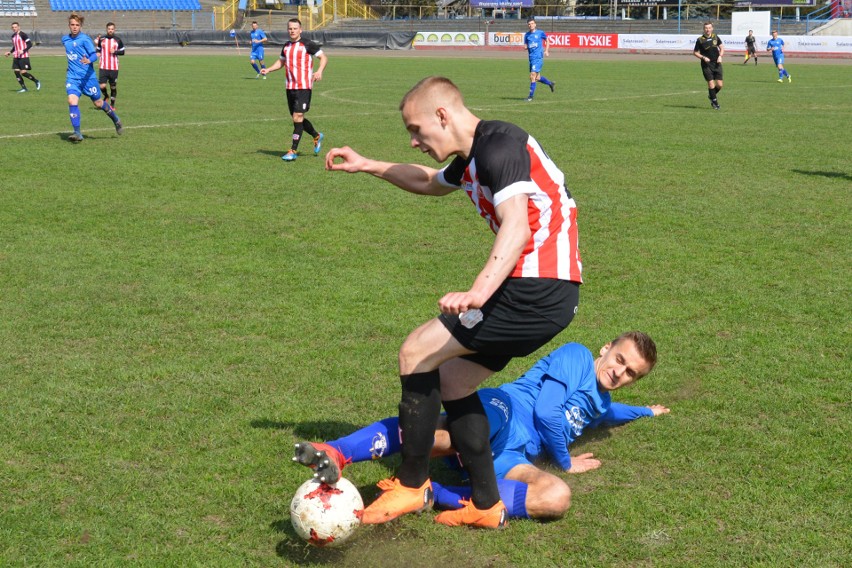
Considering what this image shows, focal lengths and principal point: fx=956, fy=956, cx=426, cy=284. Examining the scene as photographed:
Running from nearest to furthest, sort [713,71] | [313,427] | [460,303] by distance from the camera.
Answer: [460,303] → [313,427] → [713,71]

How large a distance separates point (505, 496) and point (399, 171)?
1.60 meters

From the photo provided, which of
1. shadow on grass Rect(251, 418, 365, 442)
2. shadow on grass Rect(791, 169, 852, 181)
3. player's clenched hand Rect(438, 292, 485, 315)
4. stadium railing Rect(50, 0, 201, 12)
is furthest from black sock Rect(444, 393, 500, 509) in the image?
stadium railing Rect(50, 0, 201, 12)

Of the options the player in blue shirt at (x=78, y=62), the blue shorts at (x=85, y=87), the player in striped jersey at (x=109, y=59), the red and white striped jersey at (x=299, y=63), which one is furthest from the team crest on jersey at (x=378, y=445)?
the player in striped jersey at (x=109, y=59)

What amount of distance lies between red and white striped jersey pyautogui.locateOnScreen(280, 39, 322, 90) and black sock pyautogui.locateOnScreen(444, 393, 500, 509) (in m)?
11.5

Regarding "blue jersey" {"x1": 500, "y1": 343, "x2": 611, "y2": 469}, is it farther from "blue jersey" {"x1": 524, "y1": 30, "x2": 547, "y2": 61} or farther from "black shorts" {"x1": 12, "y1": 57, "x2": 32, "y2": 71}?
"black shorts" {"x1": 12, "y1": 57, "x2": 32, "y2": 71}

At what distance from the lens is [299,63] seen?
14930 millimetres

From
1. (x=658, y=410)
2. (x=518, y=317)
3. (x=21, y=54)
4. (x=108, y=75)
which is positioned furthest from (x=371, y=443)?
(x=21, y=54)

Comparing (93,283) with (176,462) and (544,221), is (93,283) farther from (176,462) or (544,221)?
(544,221)

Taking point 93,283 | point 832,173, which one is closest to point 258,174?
point 93,283

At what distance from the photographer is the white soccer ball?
12.3ft

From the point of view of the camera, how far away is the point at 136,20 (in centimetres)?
6531

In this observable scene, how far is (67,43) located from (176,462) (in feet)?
45.9

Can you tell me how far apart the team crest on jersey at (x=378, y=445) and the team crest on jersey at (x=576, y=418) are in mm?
918

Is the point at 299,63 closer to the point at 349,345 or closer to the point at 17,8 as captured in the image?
the point at 349,345
